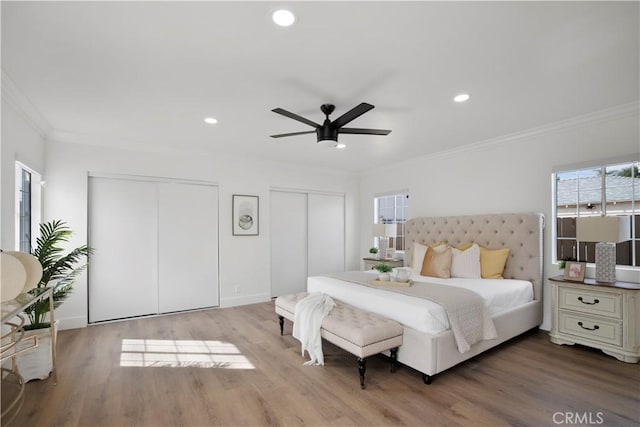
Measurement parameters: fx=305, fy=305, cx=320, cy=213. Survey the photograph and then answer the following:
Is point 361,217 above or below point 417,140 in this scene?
below

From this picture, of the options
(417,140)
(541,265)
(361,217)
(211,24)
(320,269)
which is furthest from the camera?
(361,217)

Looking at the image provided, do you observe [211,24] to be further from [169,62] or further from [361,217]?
[361,217]

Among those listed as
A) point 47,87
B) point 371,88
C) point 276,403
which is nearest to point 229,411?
point 276,403

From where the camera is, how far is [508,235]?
387 cm

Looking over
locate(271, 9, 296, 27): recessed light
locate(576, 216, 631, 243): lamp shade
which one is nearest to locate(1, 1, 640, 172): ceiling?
locate(271, 9, 296, 27): recessed light

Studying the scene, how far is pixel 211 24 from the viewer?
5.88 ft

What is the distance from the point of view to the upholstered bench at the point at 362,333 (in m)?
2.38

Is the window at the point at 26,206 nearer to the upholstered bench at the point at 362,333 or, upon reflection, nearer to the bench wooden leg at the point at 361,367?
the upholstered bench at the point at 362,333

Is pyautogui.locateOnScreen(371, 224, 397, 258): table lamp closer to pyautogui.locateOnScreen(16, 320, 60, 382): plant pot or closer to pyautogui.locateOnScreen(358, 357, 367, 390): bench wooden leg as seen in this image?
pyautogui.locateOnScreen(358, 357, 367, 390): bench wooden leg

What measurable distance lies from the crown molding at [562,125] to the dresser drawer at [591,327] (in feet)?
6.71

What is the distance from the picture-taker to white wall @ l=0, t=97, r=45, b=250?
2535 millimetres

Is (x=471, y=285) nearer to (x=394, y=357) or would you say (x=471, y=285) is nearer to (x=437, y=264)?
(x=437, y=264)

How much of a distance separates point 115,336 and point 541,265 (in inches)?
203

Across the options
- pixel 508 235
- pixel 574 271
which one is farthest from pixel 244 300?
pixel 574 271
